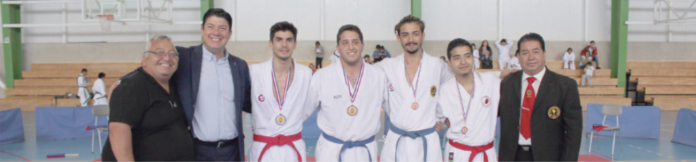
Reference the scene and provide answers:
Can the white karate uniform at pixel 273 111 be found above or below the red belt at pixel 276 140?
above

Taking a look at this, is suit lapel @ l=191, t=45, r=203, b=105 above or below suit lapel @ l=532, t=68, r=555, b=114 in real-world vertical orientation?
above

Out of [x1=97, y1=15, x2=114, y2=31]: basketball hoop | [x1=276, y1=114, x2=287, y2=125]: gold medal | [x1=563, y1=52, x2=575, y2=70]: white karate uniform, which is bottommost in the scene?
[x1=276, y1=114, x2=287, y2=125]: gold medal

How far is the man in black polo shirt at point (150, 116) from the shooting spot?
216cm

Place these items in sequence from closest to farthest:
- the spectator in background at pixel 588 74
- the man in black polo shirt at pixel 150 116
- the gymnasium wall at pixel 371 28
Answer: the man in black polo shirt at pixel 150 116, the spectator in background at pixel 588 74, the gymnasium wall at pixel 371 28

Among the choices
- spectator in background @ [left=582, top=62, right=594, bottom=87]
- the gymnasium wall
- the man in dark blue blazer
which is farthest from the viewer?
the gymnasium wall

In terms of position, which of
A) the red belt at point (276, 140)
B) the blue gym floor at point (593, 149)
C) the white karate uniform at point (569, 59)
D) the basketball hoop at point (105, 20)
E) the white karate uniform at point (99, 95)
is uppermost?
the basketball hoop at point (105, 20)

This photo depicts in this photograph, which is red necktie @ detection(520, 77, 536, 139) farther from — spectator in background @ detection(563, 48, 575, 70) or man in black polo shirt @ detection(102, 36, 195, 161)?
spectator in background @ detection(563, 48, 575, 70)

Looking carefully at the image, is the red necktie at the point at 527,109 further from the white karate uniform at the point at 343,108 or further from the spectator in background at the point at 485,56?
the spectator in background at the point at 485,56

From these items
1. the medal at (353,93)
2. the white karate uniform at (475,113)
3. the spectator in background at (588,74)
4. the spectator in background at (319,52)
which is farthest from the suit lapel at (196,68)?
the spectator in background at (588,74)

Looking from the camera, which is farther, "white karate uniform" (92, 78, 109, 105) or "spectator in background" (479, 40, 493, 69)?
"spectator in background" (479, 40, 493, 69)

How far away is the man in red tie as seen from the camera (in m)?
2.83

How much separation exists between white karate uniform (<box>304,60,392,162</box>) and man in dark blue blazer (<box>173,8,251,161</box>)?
0.66 meters

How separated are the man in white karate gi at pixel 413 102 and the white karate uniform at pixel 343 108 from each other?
0.16 m

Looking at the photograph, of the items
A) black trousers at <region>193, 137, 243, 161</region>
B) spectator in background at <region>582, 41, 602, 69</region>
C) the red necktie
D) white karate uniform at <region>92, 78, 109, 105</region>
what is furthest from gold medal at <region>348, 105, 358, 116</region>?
spectator in background at <region>582, 41, 602, 69</region>
